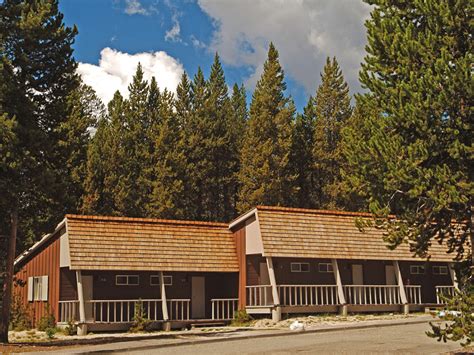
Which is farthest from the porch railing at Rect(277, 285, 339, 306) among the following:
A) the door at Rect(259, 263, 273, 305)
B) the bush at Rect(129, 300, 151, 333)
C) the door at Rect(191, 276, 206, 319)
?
the bush at Rect(129, 300, 151, 333)

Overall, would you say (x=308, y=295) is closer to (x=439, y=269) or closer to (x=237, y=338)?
(x=439, y=269)

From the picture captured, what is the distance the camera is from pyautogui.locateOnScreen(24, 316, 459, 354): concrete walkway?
66.0ft

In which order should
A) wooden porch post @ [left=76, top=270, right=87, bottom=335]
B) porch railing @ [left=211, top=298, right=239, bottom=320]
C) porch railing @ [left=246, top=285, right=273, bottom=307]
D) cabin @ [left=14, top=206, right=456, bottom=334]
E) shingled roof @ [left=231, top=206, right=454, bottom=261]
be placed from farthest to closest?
porch railing @ [left=211, top=298, right=239, bottom=320] → porch railing @ [left=246, top=285, right=273, bottom=307] → shingled roof @ [left=231, top=206, right=454, bottom=261] → cabin @ [left=14, top=206, right=456, bottom=334] → wooden porch post @ [left=76, top=270, right=87, bottom=335]

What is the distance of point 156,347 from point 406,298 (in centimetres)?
1574

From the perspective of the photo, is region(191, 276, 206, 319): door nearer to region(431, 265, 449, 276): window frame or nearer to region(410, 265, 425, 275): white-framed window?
region(410, 265, 425, 275): white-framed window

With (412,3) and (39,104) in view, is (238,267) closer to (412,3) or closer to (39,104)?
(39,104)

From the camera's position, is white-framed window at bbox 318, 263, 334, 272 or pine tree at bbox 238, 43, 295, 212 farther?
pine tree at bbox 238, 43, 295, 212

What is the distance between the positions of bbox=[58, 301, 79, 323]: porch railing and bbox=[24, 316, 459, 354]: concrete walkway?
470 cm

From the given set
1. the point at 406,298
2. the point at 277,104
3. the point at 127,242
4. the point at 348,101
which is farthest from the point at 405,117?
the point at 348,101

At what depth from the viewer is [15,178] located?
23.0 meters

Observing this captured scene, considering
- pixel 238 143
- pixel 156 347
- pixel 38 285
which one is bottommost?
pixel 156 347

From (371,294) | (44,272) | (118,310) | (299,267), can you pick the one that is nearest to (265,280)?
(299,267)

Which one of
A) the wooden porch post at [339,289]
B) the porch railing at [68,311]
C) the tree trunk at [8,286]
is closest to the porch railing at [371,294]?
the wooden porch post at [339,289]

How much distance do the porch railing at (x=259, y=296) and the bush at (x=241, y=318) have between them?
657 mm
